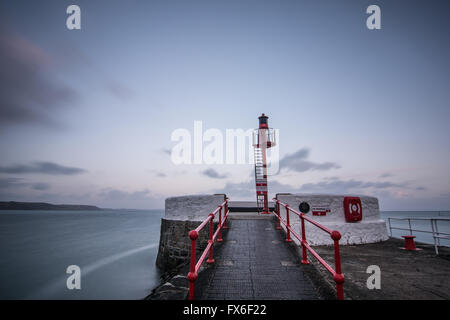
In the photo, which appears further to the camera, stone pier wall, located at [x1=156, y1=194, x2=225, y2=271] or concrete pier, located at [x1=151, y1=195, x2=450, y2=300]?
stone pier wall, located at [x1=156, y1=194, x2=225, y2=271]

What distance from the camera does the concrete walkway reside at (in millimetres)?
2977

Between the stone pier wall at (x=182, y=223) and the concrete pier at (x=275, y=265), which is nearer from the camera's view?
the concrete pier at (x=275, y=265)

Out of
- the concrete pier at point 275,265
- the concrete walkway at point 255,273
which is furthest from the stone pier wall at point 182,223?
the concrete walkway at point 255,273

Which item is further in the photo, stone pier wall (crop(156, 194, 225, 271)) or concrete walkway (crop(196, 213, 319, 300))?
stone pier wall (crop(156, 194, 225, 271))

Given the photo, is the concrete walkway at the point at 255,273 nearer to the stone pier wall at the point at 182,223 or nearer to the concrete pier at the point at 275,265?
the concrete pier at the point at 275,265

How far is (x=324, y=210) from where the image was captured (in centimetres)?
857

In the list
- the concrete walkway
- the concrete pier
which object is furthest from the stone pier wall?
the concrete walkway

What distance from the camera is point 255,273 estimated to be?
368 cm

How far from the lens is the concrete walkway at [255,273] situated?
9.77 ft

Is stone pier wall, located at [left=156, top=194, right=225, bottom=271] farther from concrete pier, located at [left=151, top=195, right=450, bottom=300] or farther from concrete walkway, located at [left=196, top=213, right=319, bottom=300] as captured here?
concrete walkway, located at [left=196, top=213, right=319, bottom=300]

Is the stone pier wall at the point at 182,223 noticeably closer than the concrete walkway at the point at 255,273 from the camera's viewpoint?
No

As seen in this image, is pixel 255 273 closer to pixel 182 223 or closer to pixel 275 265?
pixel 275 265

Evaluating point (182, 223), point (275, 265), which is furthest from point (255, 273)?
point (182, 223)
